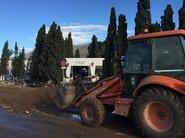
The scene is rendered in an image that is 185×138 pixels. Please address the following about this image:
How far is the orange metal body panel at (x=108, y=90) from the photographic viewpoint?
1230 centimetres

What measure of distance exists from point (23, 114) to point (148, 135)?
5713 millimetres

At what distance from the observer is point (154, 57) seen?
10969 mm

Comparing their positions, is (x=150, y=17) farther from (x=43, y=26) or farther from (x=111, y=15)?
(x=43, y=26)

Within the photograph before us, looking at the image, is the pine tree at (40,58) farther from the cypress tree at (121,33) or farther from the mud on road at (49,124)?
the mud on road at (49,124)

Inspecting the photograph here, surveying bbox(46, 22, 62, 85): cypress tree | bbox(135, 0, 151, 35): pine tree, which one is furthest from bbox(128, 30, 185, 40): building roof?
bbox(46, 22, 62, 85): cypress tree

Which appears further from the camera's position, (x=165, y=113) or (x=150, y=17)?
(x=150, y=17)

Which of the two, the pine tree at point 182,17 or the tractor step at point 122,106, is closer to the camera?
the tractor step at point 122,106

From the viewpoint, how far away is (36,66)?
56844mm

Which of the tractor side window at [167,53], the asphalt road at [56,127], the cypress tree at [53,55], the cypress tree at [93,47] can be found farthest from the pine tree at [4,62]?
the tractor side window at [167,53]

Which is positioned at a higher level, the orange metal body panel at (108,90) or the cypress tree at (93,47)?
the cypress tree at (93,47)

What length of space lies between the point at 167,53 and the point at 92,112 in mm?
3006

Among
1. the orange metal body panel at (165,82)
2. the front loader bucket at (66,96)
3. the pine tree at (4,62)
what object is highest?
the pine tree at (4,62)

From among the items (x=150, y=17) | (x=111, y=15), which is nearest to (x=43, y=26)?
(x=111, y=15)

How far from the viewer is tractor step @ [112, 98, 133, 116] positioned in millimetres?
11398
